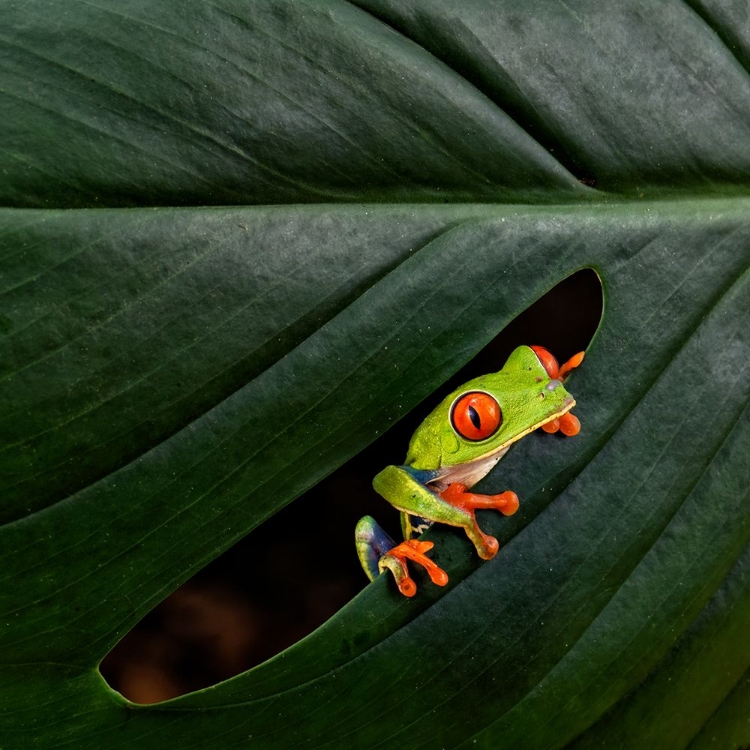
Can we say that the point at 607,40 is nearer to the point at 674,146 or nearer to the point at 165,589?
the point at 674,146

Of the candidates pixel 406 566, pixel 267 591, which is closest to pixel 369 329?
pixel 406 566

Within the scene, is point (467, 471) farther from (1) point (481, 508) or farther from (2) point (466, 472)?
(1) point (481, 508)

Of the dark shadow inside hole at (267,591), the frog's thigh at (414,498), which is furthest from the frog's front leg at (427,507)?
the dark shadow inside hole at (267,591)

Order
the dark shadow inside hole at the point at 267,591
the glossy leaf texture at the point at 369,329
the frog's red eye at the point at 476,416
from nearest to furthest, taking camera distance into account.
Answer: the glossy leaf texture at the point at 369,329 → the frog's red eye at the point at 476,416 → the dark shadow inside hole at the point at 267,591

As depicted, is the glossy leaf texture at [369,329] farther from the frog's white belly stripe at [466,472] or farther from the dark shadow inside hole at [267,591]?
the dark shadow inside hole at [267,591]

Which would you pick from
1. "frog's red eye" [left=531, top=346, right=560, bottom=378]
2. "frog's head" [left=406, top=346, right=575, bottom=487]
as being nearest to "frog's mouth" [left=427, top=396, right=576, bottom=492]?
"frog's head" [left=406, top=346, right=575, bottom=487]

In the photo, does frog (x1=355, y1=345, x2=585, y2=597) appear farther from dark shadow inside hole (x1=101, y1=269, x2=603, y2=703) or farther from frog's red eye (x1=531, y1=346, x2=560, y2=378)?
dark shadow inside hole (x1=101, y1=269, x2=603, y2=703)
